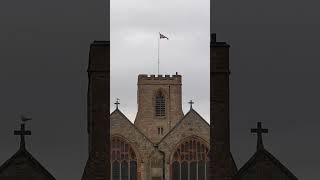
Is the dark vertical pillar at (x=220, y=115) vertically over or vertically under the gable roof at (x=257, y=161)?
over

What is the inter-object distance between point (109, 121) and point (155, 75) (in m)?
2.74

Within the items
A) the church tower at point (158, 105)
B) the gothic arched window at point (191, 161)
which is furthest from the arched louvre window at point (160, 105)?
the gothic arched window at point (191, 161)

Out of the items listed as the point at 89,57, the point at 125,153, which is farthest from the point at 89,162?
the point at 89,57

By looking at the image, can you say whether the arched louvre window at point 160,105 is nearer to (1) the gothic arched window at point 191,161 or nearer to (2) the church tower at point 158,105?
(2) the church tower at point 158,105

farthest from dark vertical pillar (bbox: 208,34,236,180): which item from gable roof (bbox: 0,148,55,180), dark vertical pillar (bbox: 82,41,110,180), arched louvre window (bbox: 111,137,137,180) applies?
gable roof (bbox: 0,148,55,180)

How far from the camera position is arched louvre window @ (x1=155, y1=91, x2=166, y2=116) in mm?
30800

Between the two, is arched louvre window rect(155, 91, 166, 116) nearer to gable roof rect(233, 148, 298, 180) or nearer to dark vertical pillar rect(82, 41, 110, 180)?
dark vertical pillar rect(82, 41, 110, 180)

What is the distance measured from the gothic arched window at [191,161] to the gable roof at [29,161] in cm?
449

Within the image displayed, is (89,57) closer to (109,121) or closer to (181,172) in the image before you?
(109,121)

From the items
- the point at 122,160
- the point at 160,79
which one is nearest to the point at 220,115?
the point at 160,79

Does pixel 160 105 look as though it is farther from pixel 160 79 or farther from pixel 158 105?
pixel 160 79

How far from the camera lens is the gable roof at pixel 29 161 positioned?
32062 mm

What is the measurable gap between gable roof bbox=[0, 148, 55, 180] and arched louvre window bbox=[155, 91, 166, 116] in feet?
14.9

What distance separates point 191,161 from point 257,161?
2.86 metres
